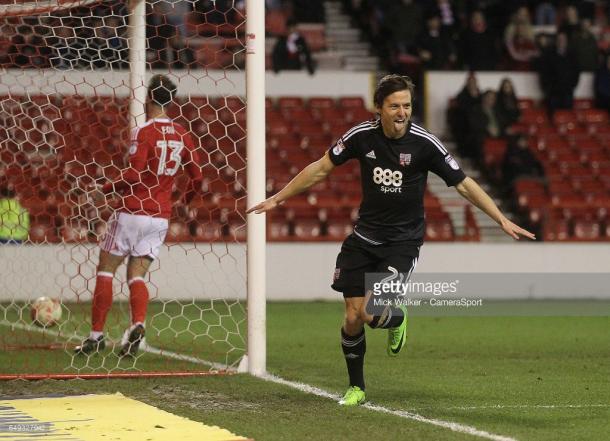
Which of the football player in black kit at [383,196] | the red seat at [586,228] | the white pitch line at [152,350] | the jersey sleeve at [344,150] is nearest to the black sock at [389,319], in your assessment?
the football player in black kit at [383,196]

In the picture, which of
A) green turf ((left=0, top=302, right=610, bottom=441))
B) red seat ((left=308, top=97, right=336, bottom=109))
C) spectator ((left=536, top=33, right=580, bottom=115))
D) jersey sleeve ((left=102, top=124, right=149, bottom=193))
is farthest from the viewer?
spectator ((left=536, top=33, right=580, bottom=115))

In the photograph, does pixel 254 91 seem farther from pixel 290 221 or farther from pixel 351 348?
pixel 290 221

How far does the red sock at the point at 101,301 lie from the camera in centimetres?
1009

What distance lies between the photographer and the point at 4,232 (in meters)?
12.2

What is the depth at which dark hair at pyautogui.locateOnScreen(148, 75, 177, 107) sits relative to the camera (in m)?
9.82

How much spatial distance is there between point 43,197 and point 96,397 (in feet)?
26.0

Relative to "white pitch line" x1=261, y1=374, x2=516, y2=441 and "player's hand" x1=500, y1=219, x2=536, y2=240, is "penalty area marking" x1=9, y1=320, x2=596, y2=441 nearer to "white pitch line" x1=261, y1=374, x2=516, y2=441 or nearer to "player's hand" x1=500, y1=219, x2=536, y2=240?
"white pitch line" x1=261, y1=374, x2=516, y2=441

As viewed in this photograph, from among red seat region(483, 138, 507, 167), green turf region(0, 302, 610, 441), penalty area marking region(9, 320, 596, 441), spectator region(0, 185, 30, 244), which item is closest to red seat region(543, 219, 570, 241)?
red seat region(483, 138, 507, 167)

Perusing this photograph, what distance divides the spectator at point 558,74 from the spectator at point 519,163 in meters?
2.16

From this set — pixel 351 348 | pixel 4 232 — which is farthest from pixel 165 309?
pixel 351 348

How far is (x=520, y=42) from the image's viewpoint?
22.3 metres

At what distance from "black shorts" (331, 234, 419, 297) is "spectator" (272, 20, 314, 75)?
505 inches

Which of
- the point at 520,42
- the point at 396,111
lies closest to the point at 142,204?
the point at 396,111

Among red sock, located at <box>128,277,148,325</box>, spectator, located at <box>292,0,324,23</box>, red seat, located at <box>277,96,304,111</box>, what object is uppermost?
spectator, located at <box>292,0,324,23</box>
